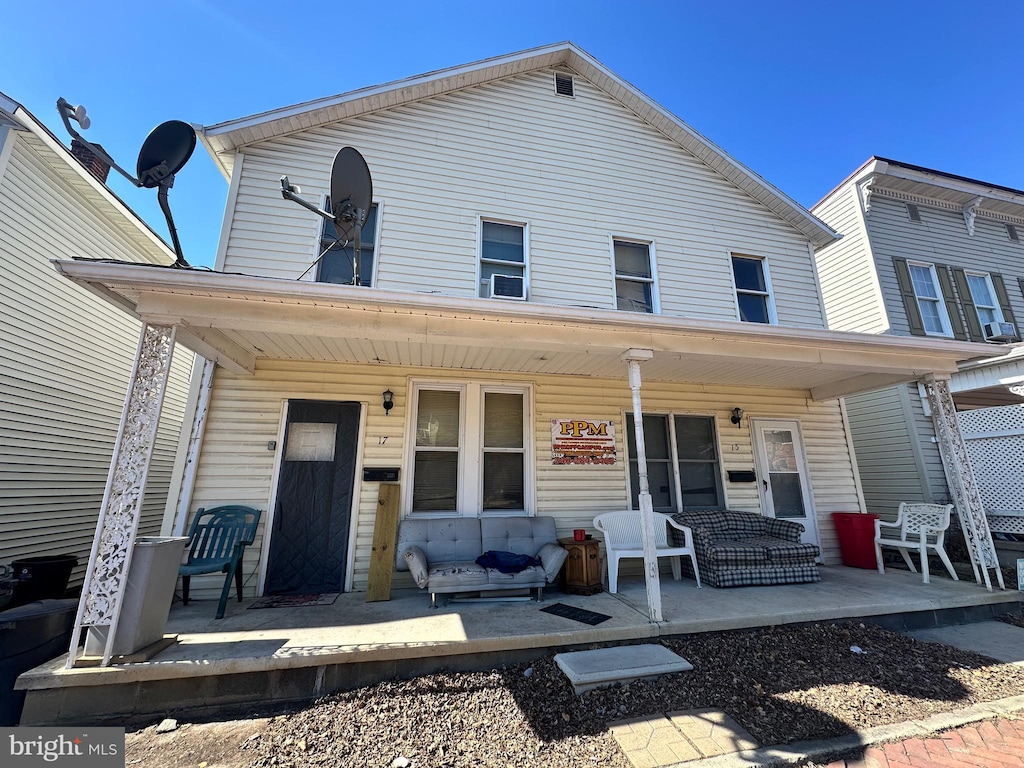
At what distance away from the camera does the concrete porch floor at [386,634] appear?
283cm

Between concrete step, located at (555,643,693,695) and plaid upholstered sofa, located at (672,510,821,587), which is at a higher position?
plaid upholstered sofa, located at (672,510,821,587)

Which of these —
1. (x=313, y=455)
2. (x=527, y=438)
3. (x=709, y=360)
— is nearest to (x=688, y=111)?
(x=709, y=360)

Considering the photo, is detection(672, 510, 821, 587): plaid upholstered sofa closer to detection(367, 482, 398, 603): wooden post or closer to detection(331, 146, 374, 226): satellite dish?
detection(367, 482, 398, 603): wooden post

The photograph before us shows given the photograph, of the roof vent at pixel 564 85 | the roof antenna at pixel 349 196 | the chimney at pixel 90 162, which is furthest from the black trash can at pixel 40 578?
the roof vent at pixel 564 85

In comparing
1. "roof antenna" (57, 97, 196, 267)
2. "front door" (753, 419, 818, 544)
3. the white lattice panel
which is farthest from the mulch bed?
the white lattice panel

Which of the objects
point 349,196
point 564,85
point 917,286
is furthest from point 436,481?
point 917,286

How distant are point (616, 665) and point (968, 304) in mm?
11538

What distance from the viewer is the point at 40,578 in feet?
13.4

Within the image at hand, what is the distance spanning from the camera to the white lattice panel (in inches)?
267

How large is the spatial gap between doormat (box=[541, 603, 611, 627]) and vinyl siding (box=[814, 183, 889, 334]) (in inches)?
319

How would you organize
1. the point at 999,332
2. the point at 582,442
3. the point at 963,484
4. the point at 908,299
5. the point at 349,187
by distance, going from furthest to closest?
the point at 999,332 → the point at 908,299 → the point at 582,442 → the point at 963,484 → the point at 349,187

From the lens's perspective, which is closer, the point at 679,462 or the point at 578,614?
the point at 578,614

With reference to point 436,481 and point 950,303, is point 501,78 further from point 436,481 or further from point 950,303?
point 950,303

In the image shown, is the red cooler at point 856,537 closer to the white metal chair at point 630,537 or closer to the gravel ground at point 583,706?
the gravel ground at point 583,706
